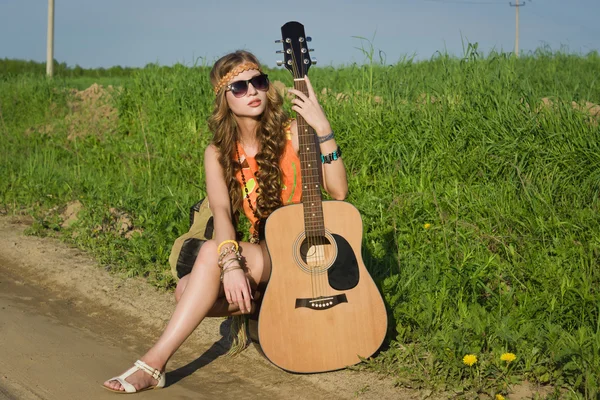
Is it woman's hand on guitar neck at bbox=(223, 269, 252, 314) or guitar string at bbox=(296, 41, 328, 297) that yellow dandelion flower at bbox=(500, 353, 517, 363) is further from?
woman's hand on guitar neck at bbox=(223, 269, 252, 314)

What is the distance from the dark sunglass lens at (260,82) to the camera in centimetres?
372

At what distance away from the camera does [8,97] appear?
41.3ft

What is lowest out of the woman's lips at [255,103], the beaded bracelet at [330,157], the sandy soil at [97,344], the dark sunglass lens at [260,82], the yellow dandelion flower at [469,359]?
the sandy soil at [97,344]

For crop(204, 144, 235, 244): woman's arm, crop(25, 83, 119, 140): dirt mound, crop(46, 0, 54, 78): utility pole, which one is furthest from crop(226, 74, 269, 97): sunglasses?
crop(46, 0, 54, 78): utility pole

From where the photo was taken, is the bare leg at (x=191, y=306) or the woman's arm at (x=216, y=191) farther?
the woman's arm at (x=216, y=191)

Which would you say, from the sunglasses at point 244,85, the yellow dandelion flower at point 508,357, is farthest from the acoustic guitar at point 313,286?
the yellow dandelion flower at point 508,357

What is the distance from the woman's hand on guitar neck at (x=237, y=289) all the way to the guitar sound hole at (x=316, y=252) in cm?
32

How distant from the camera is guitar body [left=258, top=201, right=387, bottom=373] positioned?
3533 millimetres

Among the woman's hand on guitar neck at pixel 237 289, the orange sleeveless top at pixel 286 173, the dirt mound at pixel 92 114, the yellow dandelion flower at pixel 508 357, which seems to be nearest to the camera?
the yellow dandelion flower at pixel 508 357

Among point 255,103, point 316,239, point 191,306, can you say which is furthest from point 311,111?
point 191,306

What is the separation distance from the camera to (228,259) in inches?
137

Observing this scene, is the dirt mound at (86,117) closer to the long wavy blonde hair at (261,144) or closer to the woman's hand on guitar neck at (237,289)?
the long wavy blonde hair at (261,144)

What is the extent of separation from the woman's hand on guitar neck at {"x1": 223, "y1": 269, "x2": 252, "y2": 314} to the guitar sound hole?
32 cm

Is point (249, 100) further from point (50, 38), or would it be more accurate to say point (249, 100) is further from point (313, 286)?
point (50, 38)
